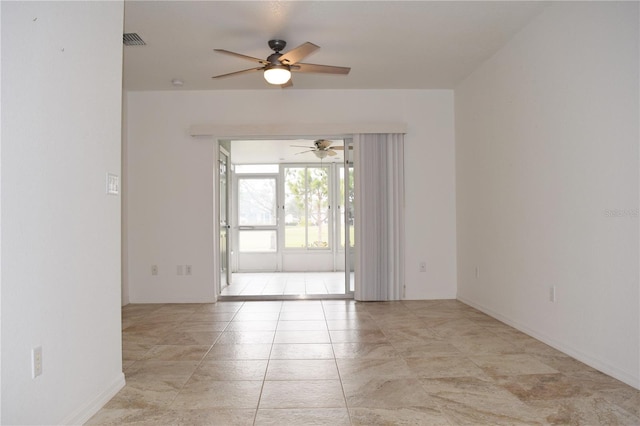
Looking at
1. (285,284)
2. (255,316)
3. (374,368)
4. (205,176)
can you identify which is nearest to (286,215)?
(285,284)

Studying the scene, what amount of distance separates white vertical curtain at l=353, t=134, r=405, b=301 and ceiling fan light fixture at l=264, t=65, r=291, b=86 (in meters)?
1.78

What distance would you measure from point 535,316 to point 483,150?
72.2 inches

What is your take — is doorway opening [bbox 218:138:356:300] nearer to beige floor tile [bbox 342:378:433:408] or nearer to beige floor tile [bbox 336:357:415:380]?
beige floor tile [bbox 336:357:415:380]

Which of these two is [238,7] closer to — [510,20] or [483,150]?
[510,20]

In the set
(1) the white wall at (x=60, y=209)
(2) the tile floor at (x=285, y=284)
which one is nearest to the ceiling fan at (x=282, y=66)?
(1) the white wall at (x=60, y=209)

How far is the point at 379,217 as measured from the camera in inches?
211

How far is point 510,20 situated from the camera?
360 cm

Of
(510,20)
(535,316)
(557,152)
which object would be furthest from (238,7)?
(535,316)

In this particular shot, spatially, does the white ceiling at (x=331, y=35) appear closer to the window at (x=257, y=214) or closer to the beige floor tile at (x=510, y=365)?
the beige floor tile at (x=510, y=365)

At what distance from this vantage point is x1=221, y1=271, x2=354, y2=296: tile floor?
6125mm

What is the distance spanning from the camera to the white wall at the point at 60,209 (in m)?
1.67

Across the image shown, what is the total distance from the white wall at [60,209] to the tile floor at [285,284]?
3.58 meters

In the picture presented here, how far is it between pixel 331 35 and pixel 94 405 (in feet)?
10.7

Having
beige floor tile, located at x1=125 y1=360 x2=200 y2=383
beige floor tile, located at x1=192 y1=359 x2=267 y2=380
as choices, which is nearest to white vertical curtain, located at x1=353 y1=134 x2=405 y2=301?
beige floor tile, located at x1=192 y1=359 x2=267 y2=380
